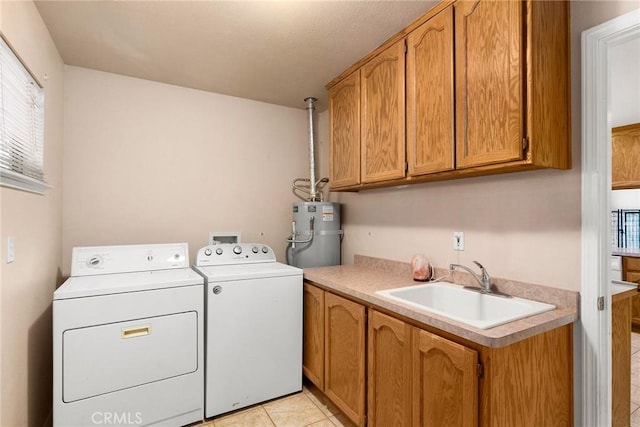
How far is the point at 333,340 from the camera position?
2.03 meters

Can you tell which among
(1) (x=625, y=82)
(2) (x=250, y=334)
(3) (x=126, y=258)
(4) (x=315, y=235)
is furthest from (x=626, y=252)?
(3) (x=126, y=258)

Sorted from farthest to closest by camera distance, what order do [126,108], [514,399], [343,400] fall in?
[126,108] → [343,400] → [514,399]

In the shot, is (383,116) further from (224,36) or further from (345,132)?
(224,36)

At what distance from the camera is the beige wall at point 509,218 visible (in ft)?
4.67

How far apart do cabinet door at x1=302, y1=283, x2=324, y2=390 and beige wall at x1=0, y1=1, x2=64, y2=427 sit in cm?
154

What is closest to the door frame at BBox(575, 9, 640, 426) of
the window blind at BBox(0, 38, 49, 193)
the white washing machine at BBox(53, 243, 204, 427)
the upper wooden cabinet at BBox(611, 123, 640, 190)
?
the white washing machine at BBox(53, 243, 204, 427)

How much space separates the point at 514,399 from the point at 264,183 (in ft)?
8.03

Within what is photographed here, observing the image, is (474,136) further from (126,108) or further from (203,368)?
(126,108)

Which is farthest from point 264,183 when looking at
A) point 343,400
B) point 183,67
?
point 343,400

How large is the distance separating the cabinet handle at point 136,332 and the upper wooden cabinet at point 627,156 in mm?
4882

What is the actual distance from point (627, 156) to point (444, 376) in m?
4.07

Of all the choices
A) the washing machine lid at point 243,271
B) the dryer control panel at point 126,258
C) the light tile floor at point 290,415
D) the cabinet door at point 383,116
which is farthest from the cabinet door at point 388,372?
the dryer control panel at point 126,258

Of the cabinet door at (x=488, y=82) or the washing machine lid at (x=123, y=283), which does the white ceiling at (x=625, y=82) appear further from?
the washing machine lid at (x=123, y=283)

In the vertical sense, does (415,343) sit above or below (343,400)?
above
